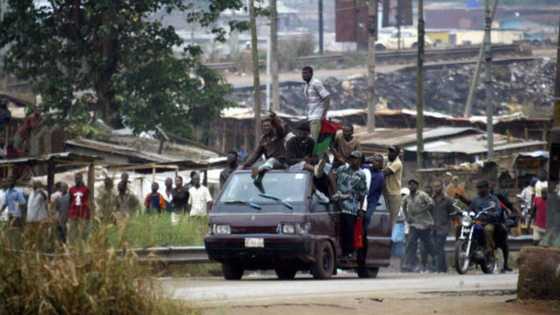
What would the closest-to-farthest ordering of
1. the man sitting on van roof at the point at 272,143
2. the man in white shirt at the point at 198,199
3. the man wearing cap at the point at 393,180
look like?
the man sitting on van roof at the point at 272,143 < the man wearing cap at the point at 393,180 < the man in white shirt at the point at 198,199

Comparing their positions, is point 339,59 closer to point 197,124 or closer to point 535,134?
point 535,134

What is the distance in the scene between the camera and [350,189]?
68.5 ft

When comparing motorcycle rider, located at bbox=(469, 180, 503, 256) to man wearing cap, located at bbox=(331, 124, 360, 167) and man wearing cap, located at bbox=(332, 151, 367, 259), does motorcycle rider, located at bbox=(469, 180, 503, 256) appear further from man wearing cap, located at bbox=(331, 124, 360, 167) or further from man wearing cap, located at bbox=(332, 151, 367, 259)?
man wearing cap, located at bbox=(332, 151, 367, 259)

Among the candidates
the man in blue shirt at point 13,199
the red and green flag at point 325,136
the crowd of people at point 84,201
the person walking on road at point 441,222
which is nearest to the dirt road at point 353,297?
the crowd of people at point 84,201

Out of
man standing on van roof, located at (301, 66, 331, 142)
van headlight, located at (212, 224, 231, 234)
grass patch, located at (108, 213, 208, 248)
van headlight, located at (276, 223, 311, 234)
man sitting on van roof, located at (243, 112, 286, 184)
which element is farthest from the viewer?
grass patch, located at (108, 213, 208, 248)

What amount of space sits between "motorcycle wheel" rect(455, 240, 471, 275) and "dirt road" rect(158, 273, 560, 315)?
3.98 metres

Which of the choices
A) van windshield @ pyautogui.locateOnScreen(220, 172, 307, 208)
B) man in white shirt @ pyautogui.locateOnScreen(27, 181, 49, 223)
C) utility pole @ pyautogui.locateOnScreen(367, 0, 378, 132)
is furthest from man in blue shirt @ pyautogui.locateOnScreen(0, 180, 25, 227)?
utility pole @ pyautogui.locateOnScreen(367, 0, 378, 132)

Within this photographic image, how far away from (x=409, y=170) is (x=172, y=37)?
7.87 m

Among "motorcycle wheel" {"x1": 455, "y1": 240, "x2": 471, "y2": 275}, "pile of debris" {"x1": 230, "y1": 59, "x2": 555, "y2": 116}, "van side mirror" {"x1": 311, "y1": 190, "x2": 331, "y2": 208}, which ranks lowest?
"pile of debris" {"x1": 230, "y1": 59, "x2": 555, "y2": 116}

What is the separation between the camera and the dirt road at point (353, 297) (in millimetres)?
14531

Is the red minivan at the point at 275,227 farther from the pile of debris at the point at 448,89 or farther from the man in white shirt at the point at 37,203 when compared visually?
the pile of debris at the point at 448,89

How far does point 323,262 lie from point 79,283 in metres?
8.74

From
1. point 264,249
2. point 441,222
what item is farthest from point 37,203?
point 441,222

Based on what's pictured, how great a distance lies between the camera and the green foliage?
11875 mm
